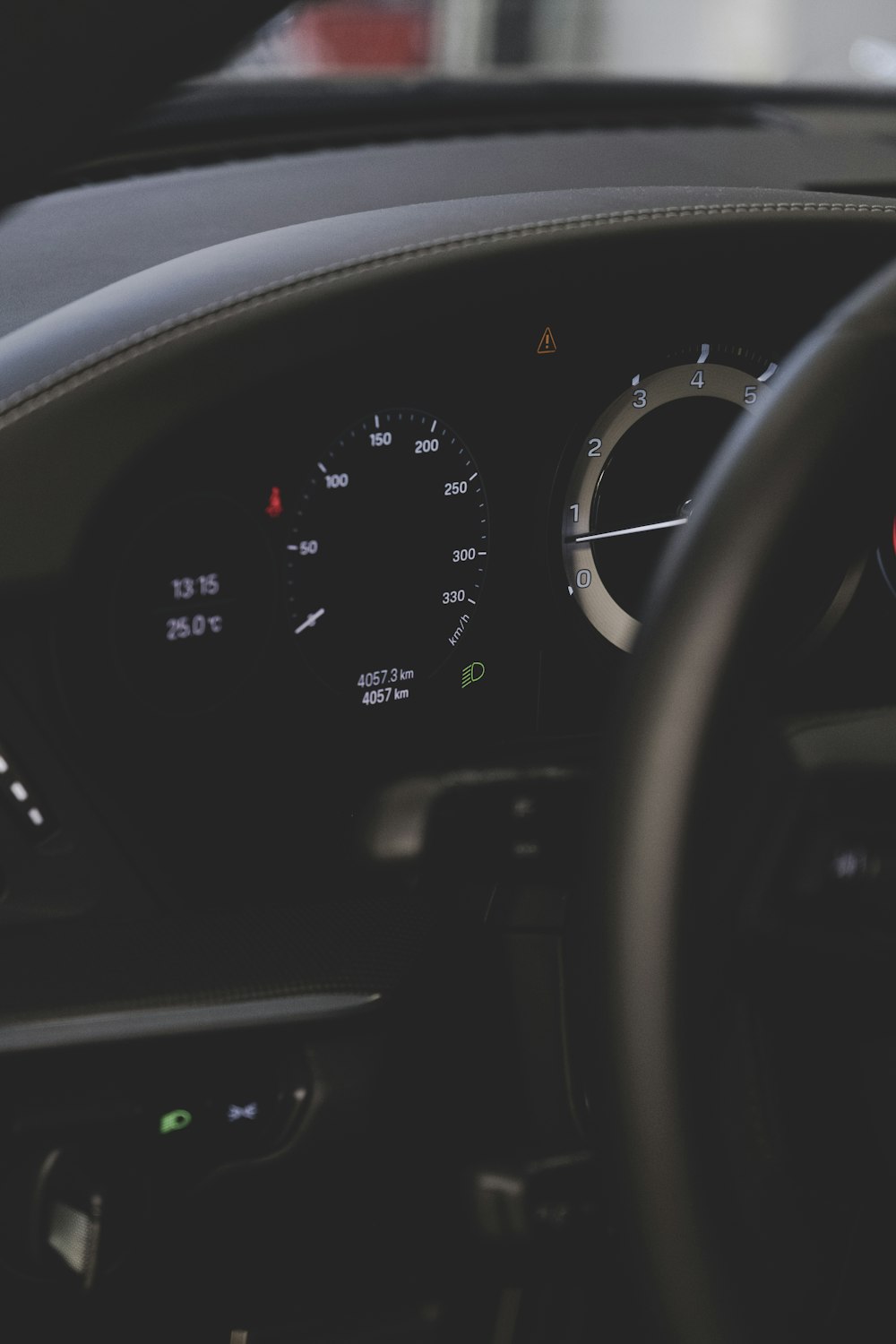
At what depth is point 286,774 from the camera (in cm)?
146

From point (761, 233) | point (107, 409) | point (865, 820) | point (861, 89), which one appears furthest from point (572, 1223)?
point (861, 89)

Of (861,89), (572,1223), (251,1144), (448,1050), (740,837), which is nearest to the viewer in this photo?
(740,837)

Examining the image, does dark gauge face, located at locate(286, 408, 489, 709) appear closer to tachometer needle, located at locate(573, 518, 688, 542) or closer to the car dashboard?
the car dashboard

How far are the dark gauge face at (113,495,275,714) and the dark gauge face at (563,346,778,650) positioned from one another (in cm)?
34

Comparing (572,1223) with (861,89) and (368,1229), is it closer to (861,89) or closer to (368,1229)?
(368,1229)

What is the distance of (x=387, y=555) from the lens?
1438 mm

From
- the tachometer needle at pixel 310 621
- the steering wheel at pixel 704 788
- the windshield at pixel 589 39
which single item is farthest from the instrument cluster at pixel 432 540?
the steering wheel at pixel 704 788

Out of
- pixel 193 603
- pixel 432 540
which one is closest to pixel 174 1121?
pixel 193 603


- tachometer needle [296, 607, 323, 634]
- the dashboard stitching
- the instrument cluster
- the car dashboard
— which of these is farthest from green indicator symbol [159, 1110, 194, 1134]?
the dashboard stitching

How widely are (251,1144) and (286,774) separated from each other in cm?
33

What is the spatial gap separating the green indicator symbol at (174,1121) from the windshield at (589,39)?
33.3 inches

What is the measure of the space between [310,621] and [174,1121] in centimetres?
45

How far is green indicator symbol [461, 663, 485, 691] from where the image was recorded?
1527 millimetres

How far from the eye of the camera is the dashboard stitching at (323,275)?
1.14 metres
